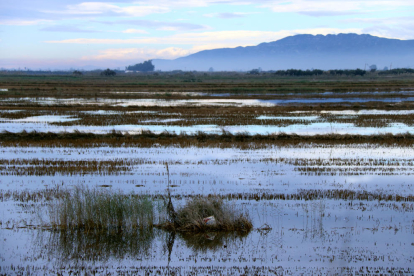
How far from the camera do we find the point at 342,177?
1170 cm

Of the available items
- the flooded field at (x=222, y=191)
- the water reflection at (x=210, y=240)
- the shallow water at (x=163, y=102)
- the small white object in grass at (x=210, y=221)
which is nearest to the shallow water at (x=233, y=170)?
the flooded field at (x=222, y=191)

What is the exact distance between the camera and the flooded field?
22.8 feet

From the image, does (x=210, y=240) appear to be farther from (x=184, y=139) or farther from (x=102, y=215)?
(x=184, y=139)

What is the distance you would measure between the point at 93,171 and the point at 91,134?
19.7 ft

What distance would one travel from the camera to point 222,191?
10234mm

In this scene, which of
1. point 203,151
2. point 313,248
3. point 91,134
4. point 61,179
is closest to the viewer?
point 313,248

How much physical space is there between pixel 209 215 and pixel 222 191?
6.80ft

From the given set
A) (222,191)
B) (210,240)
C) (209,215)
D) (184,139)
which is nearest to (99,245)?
(210,240)

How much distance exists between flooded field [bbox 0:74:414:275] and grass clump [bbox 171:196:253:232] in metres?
0.13

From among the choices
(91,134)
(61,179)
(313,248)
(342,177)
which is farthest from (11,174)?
(342,177)

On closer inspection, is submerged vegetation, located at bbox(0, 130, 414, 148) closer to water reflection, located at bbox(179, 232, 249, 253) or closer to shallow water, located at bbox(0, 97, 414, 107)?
water reflection, located at bbox(179, 232, 249, 253)

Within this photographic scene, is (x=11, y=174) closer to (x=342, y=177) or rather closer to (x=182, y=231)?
(x=182, y=231)

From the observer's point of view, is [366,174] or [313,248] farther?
[366,174]

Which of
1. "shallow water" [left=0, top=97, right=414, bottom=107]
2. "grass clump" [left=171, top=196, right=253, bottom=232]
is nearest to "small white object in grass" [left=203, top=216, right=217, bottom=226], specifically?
"grass clump" [left=171, top=196, right=253, bottom=232]
